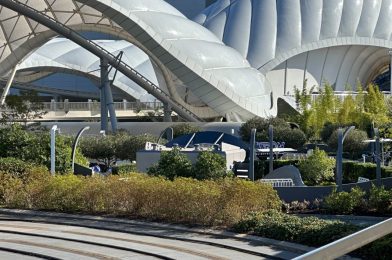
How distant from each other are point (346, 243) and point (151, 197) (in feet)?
52.1

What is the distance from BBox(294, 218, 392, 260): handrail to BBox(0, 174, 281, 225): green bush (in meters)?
13.6

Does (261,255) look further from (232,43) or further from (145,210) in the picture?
(232,43)

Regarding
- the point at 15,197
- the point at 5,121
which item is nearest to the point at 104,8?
the point at 5,121

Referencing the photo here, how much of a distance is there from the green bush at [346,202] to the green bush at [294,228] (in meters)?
2.50

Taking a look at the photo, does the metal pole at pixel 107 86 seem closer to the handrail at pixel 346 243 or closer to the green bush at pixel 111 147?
the green bush at pixel 111 147

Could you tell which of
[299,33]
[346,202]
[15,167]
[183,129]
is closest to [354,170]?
[346,202]

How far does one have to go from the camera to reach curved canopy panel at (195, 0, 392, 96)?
67688 millimetres

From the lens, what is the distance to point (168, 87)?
58.6m

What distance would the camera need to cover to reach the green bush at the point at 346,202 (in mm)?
18719

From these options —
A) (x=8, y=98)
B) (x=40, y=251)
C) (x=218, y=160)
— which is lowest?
(x=40, y=251)

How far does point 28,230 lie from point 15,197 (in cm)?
472

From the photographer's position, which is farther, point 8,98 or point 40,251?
point 8,98

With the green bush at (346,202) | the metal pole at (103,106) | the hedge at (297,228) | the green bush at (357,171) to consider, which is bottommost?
the hedge at (297,228)

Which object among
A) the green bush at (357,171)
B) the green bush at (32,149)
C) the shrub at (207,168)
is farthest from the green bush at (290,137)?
the green bush at (32,149)
